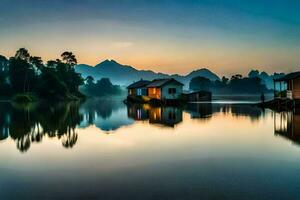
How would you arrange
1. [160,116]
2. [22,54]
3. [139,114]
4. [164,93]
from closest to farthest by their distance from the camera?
[160,116]
[139,114]
[164,93]
[22,54]

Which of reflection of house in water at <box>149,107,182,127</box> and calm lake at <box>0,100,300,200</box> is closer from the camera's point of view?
calm lake at <box>0,100,300,200</box>

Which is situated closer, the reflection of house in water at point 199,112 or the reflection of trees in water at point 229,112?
the reflection of trees in water at point 229,112

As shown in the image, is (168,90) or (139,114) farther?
(168,90)

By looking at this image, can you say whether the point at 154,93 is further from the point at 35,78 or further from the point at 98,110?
the point at 35,78

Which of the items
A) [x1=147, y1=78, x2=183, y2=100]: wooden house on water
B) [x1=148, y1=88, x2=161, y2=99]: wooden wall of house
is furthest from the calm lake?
[x1=148, y1=88, x2=161, y2=99]: wooden wall of house

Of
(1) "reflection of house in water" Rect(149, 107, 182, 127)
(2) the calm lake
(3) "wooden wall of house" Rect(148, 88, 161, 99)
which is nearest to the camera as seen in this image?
(2) the calm lake

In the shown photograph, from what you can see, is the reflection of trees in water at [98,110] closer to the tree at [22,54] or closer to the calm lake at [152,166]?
the calm lake at [152,166]

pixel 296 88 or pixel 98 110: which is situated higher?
pixel 296 88

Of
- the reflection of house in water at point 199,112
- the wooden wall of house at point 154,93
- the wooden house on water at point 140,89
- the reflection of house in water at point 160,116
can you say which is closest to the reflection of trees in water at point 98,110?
the reflection of house in water at point 160,116

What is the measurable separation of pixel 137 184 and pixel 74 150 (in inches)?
286

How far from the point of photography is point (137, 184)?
992cm

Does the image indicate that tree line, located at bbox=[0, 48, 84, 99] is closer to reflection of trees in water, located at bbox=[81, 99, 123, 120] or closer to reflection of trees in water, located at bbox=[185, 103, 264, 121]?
reflection of trees in water, located at bbox=[81, 99, 123, 120]

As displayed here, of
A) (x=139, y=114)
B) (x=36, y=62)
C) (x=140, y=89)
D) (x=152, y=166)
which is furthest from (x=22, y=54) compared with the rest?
(x=152, y=166)

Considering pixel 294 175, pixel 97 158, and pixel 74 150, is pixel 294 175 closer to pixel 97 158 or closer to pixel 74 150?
pixel 97 158
